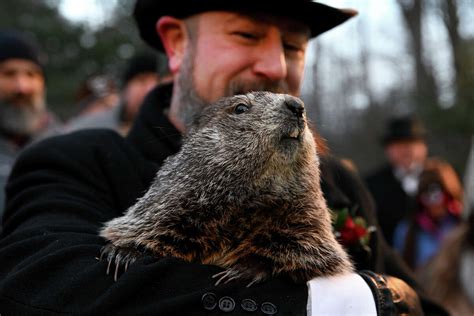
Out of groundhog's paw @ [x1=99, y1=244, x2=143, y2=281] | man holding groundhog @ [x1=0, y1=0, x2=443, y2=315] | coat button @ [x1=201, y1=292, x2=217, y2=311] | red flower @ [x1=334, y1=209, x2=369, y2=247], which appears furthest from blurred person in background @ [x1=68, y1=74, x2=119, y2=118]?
coat button @ [x1=201, y1=292, x2=217, y2=311]

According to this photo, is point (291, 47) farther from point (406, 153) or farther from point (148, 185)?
point (406, 153)

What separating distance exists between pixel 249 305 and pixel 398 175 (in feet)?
21.6

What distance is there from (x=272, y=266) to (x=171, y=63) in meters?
1.62

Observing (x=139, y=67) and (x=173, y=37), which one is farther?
(x=139, y=67)

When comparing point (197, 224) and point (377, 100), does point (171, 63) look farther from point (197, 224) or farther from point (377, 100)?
point (377, 100)

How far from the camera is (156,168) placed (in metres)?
2.72

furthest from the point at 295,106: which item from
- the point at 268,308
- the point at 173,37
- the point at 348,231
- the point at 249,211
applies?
the point at 173,37

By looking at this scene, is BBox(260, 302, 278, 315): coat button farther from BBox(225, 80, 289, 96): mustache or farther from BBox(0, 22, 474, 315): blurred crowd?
BBox(0, 22, 474, 315): blurred crowd

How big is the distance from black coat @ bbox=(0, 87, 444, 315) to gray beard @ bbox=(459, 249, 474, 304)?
148cm

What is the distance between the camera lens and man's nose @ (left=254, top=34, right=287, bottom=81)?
2.76 meters

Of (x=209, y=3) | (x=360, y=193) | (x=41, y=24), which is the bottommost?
(x=360, y=193)

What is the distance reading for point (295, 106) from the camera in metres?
2.14

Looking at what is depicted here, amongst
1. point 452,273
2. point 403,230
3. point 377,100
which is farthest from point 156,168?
point 377,100

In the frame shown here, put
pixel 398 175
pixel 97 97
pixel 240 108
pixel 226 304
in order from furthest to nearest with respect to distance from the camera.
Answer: pixel 398 175 → pixel 97 97 → pixel 240 108 → pixel 226 304
